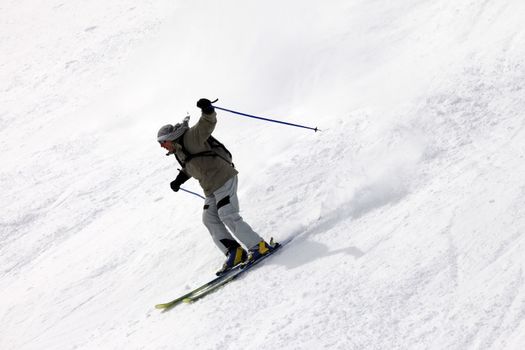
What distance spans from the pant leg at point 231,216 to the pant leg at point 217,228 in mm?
134

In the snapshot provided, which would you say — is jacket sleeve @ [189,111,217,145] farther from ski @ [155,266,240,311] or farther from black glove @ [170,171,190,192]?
ski @ [155,266,240,311]

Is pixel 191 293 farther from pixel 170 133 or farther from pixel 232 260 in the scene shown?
pixel 170 133

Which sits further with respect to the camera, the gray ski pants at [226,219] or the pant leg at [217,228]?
the pant leg at [217,228]

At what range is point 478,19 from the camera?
9.96 metres

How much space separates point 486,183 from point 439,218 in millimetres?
690

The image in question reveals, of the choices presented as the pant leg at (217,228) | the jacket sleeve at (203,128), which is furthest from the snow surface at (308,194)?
the jacket sleeve at (203,128)

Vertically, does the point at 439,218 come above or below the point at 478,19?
below

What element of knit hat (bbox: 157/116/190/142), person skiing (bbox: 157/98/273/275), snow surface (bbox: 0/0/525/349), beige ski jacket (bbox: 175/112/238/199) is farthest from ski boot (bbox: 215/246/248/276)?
knit hat (bbox: 157/116/190/142)

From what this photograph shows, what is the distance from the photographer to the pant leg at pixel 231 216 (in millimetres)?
6758

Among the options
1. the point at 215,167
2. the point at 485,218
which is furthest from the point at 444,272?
the point at 215,167

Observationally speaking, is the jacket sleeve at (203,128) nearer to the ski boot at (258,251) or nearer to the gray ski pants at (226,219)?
the gray ski pants at (226,219)

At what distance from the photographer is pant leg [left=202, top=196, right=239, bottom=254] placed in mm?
6914

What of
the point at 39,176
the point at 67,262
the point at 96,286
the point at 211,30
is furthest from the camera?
the point at 211,30

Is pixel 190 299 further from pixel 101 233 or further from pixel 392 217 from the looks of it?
pixel 101 233
